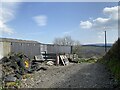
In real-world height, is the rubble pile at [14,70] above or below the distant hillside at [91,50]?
below

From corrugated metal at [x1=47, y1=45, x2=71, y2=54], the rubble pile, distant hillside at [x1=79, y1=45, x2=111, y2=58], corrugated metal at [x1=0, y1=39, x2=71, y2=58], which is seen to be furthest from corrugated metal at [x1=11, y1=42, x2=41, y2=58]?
distant hillside at [x1=79, y1=45, x2=111, y2=58]

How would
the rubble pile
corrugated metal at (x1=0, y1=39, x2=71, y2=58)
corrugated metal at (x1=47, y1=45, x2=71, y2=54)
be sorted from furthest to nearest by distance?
corrugated metal at (x1=47, y1=45, x2=71, y2=54) → corrugated metal at (x1=0, y1=39, x2=71, y2=58) → the rubble pile

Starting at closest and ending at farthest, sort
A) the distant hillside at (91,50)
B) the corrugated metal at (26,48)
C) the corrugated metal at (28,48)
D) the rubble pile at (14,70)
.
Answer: the rubble pile at (14,70), the corrugated metal at (28,48), the corrugated metal at (26,48), the distant hillside at (91,50)

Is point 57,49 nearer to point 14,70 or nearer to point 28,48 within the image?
point 28,48

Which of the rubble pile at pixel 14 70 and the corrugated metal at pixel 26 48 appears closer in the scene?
the rubble pile at pixel 14 70

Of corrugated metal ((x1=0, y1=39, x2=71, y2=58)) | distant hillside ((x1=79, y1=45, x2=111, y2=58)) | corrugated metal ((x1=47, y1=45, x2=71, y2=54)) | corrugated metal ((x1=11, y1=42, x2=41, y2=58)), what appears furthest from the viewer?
distant hillside ((x1=79, y1=45, x2=111, y2=58))

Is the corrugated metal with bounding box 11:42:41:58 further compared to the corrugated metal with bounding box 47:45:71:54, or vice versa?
the corrugated metal with bounding box 47:45:71:54

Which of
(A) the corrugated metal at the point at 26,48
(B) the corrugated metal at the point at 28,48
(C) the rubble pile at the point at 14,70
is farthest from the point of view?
(A) the corrugated metal at the point at 26,48

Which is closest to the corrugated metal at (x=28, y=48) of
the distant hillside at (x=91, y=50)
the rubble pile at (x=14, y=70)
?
the distant hillside at (x=91, y=50)

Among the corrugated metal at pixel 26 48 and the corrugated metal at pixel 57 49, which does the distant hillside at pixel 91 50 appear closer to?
the corrugated metal at pixel 57 49

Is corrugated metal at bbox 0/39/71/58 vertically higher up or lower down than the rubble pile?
higher up

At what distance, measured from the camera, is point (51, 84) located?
31.4ft

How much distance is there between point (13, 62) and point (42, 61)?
5158mm

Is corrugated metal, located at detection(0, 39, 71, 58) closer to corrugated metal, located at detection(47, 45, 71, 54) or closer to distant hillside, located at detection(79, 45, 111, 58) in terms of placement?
corrugated metal, located at detection(47, 45, 71, 54)
